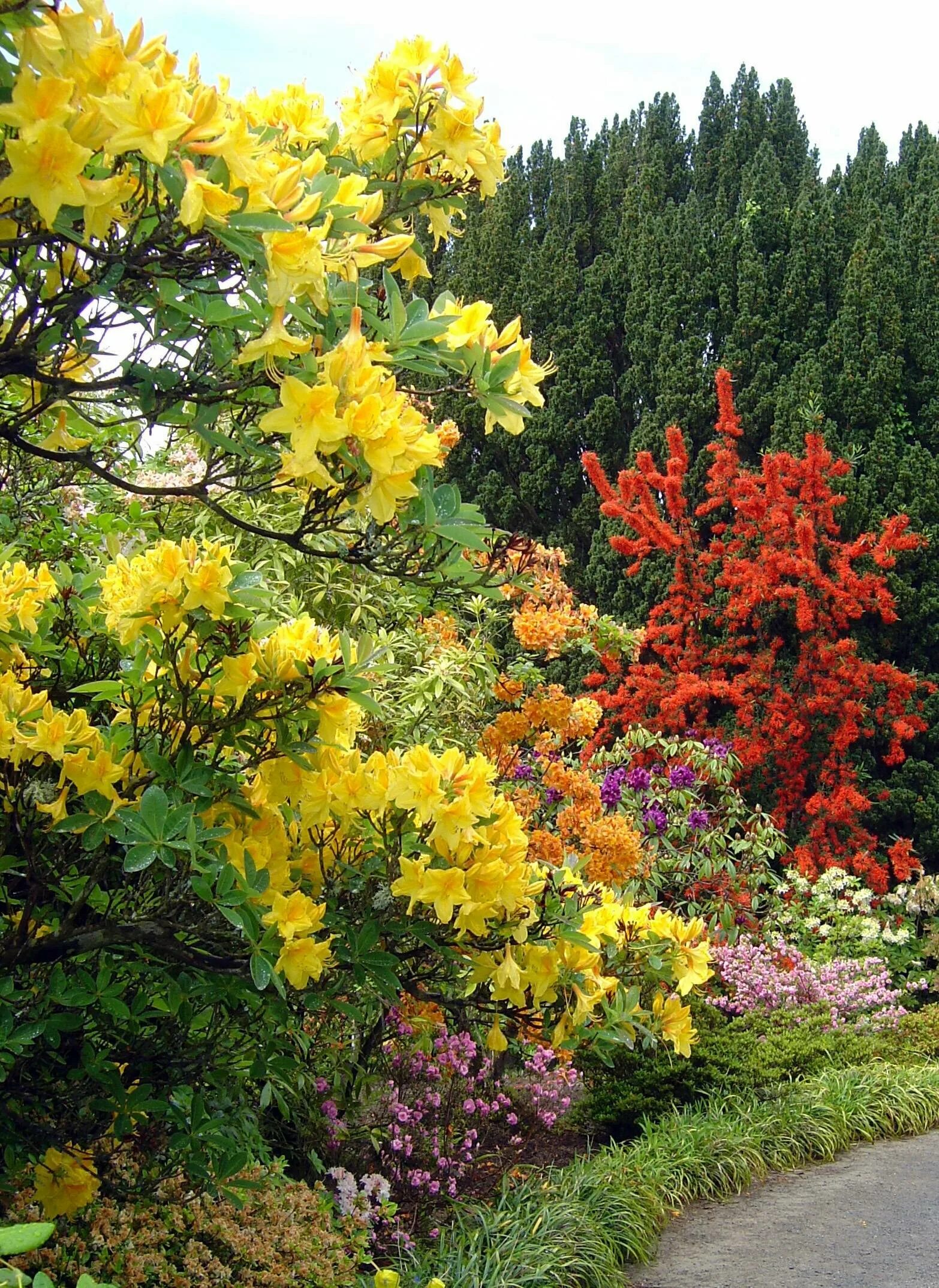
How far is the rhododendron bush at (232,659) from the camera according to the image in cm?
146

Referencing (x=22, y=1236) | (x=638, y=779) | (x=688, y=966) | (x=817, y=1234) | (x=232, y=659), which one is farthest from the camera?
(x=638, y=779)

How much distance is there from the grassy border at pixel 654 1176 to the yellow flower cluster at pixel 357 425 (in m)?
2.65

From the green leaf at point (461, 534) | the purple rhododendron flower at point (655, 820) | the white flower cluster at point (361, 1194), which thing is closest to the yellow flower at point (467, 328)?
the green leaf at point (461, 534)

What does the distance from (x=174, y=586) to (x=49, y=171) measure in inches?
27.2

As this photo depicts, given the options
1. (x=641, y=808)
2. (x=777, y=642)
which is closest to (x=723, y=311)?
(x=777, y=642)

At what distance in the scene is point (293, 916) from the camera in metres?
1.98

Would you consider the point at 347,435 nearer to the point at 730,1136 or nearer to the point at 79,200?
the point at 79,200

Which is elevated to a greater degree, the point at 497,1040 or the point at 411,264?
the point at 411,264

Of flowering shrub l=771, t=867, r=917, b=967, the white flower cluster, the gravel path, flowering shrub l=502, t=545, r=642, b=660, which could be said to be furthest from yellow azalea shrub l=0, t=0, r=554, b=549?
flowering shrub l=771, t=867, r=917, b=967

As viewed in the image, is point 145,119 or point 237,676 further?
point 237,676

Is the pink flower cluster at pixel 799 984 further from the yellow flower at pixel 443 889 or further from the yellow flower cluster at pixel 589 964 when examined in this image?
the yellow flower at pixel 443 889

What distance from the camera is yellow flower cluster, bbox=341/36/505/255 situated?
1860mm

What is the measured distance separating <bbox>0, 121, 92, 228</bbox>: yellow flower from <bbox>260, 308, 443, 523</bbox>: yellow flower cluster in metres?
0.33

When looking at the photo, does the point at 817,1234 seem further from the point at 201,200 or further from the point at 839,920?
the point at 201,200
